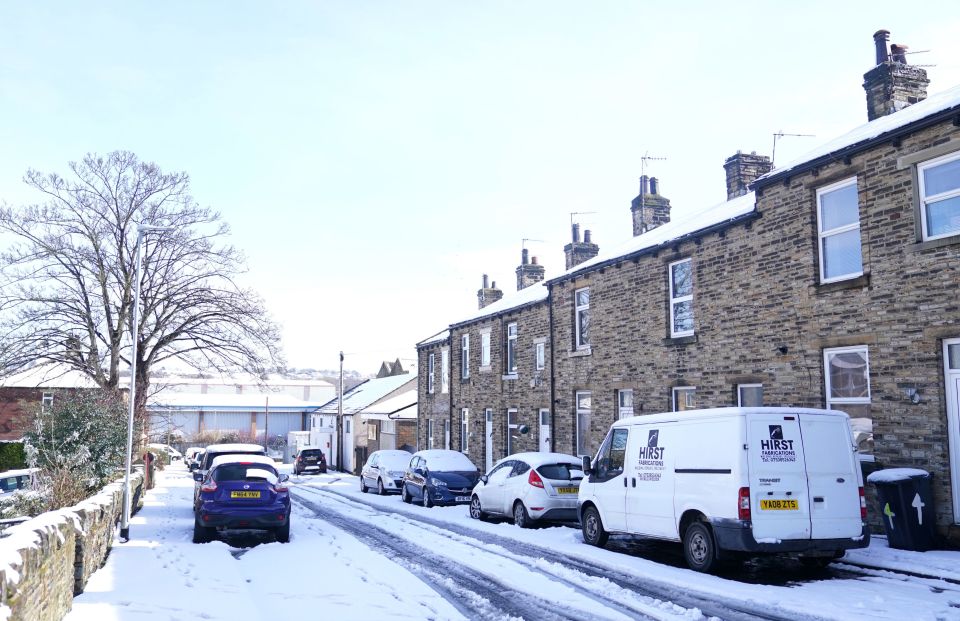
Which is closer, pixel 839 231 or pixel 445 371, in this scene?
pixel 839 231

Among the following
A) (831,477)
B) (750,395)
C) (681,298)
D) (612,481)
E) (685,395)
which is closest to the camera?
(831,477)

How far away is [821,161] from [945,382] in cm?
437

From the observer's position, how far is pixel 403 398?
44438mm

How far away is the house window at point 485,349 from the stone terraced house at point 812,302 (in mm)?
5513

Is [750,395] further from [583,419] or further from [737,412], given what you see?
[583,419]

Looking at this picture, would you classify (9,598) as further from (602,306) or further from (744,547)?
(602,306)

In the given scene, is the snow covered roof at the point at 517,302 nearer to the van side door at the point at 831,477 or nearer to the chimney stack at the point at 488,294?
the chimney stack at the point at 488,294

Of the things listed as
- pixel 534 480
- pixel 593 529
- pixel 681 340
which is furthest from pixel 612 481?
pixel 681 340

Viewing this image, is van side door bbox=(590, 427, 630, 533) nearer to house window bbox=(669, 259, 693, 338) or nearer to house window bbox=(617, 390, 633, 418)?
house window bbox=(669, 259, 693, 338)

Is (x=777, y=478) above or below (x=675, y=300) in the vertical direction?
below

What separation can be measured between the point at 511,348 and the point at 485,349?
231cm

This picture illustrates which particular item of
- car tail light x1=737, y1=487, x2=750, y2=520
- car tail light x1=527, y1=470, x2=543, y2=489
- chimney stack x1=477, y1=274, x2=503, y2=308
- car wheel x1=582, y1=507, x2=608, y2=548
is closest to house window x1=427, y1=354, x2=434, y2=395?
chimney stack x1=477, y1=274, x2=503, y2=308

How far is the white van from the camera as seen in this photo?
9.28 m

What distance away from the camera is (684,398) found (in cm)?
1698
